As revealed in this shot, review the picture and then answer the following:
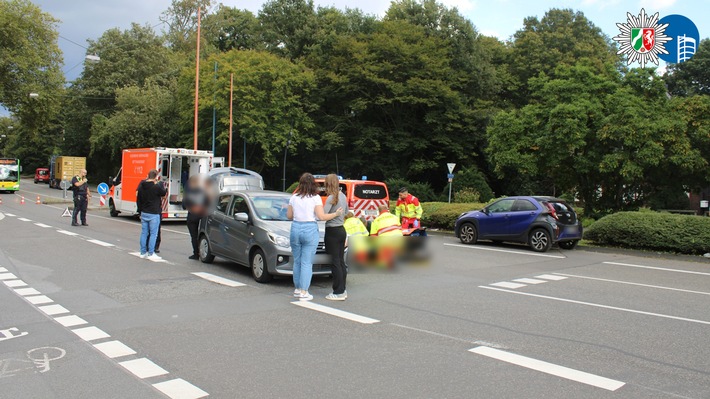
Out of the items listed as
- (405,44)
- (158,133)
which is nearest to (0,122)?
(158,133)

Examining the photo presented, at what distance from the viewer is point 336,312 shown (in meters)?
7.57

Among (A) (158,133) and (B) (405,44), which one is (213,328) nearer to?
(B) (405,44)

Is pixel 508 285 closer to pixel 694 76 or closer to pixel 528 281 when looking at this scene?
pixel 528 281

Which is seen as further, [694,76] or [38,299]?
[694,76]

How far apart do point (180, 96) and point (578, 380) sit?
4796 centimetres

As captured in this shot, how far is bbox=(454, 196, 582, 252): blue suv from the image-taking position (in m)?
15.9

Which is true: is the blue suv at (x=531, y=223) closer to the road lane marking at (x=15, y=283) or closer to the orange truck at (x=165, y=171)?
the orange truck at (x=165, y=171)

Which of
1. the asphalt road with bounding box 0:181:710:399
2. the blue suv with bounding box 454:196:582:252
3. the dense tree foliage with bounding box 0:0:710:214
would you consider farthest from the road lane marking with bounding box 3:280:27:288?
the dense tree foliage with bounding box 0:0:710:214

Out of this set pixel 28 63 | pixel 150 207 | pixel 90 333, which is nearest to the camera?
pixel 90 333

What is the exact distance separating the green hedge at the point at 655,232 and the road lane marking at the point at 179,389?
15000 millimetres

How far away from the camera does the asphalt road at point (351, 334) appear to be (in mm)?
4797

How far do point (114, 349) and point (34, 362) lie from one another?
715 mm

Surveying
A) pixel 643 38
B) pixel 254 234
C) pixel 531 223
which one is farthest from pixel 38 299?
pixel 643 38

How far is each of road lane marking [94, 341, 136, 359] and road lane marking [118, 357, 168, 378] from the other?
0.89 feet
